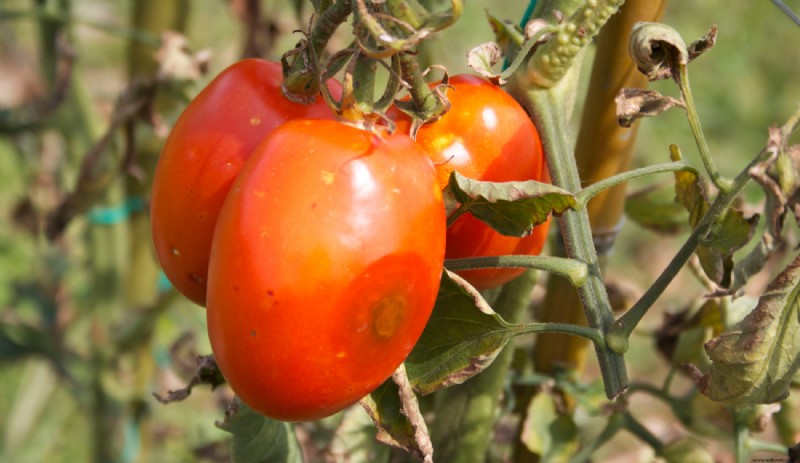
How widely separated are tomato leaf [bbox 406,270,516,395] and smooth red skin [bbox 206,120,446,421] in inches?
3.9

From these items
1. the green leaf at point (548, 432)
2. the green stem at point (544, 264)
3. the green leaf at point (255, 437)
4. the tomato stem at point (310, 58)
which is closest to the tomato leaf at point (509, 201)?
the green stem at point (544, 264)

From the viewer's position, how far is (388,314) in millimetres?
594

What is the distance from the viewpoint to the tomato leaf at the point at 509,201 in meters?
0.63

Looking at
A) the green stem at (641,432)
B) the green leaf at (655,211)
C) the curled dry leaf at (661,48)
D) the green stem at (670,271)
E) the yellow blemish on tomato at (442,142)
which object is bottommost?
the green stem at (641,432)

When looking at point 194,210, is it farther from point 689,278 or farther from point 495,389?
point 689,278

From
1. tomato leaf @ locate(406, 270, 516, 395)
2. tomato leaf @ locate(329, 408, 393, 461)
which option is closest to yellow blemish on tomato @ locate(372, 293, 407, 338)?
tomato leaf @ locate(406, 270, 516, 395)

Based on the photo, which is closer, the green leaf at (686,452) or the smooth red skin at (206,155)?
the smooth red skin at (206,155)

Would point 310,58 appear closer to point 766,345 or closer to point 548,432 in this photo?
point 766,345

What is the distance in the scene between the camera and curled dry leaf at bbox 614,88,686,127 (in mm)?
718

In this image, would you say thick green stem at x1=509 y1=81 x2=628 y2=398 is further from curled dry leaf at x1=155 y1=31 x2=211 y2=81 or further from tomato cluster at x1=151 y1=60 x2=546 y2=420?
curled dry leaf at x1=155 y1=31 x2=211 y2=81

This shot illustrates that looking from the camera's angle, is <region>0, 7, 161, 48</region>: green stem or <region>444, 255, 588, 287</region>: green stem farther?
<region>0, 7, 161, 48</region>: green stem

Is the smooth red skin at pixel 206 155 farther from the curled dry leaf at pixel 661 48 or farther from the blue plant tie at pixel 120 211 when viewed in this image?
the blue plant tie at pixel 120 211

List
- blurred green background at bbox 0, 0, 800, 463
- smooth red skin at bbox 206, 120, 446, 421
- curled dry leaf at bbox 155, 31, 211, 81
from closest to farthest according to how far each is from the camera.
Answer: smooth red skin at bbox 206, 120, 446, 421, curled dry leaf at bbox 155, 31, 211, 81, blurred green background at bbox 0, 0, 800, 463

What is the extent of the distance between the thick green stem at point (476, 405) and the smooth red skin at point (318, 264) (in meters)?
0.29
